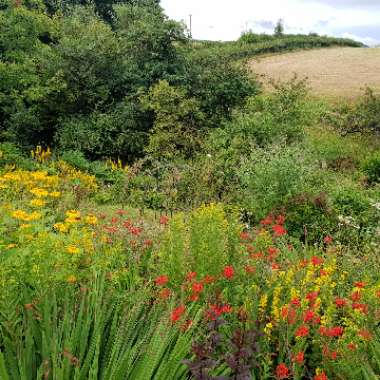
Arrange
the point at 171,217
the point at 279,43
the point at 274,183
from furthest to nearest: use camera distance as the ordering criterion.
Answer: the point at 279,43 < the point at 274,183 < the point at 171,217

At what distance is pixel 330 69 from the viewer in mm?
35469

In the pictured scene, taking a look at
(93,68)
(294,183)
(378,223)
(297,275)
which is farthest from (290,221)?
(93,68)

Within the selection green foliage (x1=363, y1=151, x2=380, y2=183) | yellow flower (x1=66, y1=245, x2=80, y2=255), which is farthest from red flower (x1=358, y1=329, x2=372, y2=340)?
green foliage (x1=363, y1=151, x2=380, y2=183)

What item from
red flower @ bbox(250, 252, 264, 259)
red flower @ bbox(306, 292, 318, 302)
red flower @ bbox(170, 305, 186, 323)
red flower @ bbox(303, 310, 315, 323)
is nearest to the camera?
red flower @ bbox(170, 305, 186, 323)

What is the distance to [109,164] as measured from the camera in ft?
43.3

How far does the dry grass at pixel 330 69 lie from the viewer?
2841 centimetres

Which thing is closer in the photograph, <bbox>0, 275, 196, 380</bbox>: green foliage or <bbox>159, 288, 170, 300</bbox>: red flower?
<bbox>0, 275, 196, 380</bbox>: green foliage

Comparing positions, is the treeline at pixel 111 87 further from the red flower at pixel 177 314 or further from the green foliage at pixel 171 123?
the red flower at pixel 177 314

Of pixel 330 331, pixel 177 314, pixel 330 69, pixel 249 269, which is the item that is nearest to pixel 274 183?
pixel 249 269

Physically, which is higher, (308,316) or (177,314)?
(177,314)

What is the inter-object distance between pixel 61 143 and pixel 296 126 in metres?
6.29

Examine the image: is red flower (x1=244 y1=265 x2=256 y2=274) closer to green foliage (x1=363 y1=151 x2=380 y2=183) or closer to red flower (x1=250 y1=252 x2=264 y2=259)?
red flower (x1=250 y1=252 x2=264 y2=259)

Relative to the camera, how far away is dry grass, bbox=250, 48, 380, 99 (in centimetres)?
2841

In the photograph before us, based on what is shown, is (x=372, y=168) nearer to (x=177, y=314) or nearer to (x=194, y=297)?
(x=194, y=297)
